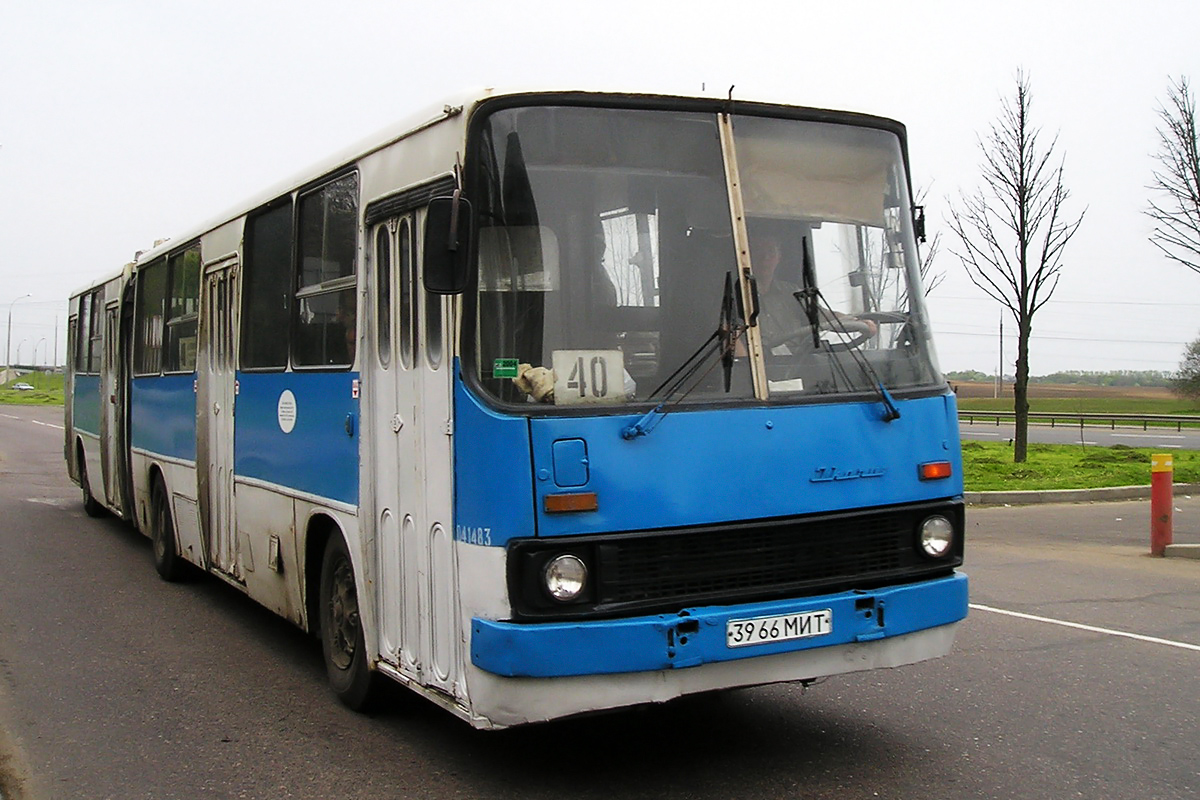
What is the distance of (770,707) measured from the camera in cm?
680

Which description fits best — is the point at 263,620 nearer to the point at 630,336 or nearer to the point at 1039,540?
the point at 630,336

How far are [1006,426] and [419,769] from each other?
43649 millimetres

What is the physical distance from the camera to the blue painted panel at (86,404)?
15.4 meters

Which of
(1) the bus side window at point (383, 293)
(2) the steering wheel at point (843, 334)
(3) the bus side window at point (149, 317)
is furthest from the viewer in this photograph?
(3) the bus side window at point (149, 317)

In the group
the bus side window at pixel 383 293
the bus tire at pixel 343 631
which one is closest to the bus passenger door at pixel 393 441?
the bus side window at pixel 383 293

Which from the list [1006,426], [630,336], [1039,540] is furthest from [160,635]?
[1006,426]

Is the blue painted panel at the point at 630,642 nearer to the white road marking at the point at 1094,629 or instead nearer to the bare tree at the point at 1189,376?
the white road marking at the point at 1094,629

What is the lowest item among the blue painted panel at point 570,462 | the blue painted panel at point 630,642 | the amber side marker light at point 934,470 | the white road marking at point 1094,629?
the white road marking at point 1094,629

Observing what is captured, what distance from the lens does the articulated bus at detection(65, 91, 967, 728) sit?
198 inches

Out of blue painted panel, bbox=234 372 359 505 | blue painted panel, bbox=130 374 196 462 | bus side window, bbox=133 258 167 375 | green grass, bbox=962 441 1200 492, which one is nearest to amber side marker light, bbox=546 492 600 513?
blue painted panel, bbox=234 372 359 505

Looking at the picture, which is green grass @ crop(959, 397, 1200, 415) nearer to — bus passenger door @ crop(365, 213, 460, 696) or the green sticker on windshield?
bus passenger door @ crop(365, 213, 460, 696)

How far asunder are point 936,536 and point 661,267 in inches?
69.1

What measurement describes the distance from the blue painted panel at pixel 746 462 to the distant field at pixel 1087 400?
41.9 meters

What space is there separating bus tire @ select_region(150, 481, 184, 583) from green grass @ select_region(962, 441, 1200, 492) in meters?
11.2
